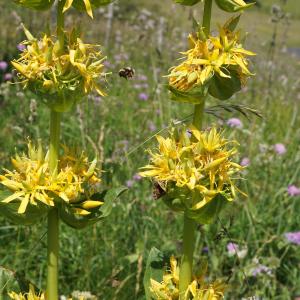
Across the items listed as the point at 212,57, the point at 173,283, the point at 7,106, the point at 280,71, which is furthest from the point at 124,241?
the point at 280,71

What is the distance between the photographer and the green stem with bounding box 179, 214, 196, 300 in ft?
5.83

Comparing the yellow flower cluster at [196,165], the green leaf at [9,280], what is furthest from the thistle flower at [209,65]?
the green leaf at [9,280]

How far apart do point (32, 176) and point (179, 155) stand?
48 cm

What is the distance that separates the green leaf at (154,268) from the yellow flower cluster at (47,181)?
1.04 ft

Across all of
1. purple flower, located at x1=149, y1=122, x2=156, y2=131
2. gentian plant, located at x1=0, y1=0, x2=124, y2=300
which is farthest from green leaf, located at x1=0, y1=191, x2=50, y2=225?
purple flower, located at x1=149, y1=122, x2=156, y2=131

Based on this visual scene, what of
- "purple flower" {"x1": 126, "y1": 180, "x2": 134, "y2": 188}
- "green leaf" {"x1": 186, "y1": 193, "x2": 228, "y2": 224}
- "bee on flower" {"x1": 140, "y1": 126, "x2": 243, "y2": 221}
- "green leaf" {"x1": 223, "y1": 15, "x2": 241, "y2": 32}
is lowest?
"purple flower" {"x1": 126, "y1": 180, "x2": 134, "y2": 188}

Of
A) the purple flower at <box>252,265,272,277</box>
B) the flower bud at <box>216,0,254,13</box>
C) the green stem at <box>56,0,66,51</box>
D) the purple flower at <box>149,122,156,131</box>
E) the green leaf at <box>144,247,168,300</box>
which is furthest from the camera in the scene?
the purple flower at <box>149,122,156,131</box>

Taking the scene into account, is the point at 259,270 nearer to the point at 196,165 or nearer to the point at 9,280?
the point at 196,165

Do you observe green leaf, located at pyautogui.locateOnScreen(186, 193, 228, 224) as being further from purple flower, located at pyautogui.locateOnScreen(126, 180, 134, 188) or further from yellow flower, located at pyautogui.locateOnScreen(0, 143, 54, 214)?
purple flower, located at pyautogui.locateOnScreen(126, 180, 134, 188)

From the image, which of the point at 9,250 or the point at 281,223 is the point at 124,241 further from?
the point at 281,223

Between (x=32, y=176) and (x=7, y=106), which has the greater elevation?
(x=32, y=176)

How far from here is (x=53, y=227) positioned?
1868 mm

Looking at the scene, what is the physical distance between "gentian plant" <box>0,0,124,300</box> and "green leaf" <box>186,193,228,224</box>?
0.95ft

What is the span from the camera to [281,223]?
11.0ft
